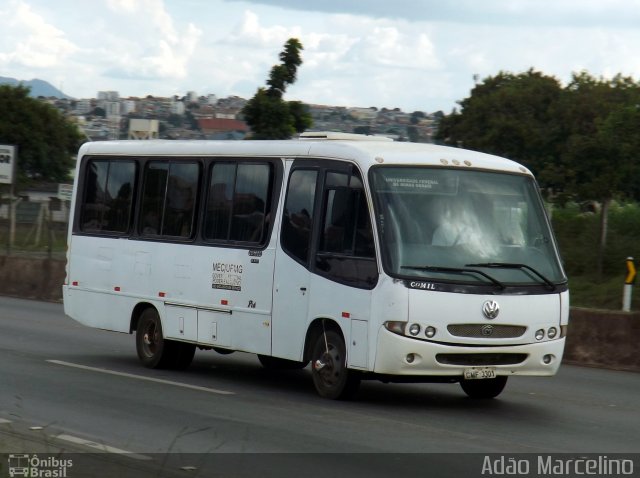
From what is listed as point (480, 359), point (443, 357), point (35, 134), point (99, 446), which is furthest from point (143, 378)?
point (35, 134)

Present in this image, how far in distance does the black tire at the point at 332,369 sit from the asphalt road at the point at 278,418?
0.16 meters

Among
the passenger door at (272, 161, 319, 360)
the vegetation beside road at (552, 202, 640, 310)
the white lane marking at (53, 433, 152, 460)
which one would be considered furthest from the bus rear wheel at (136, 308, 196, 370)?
the vegetation beside road at (552, 202, 640, 310)

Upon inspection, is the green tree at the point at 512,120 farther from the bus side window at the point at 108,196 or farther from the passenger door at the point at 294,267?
the passenger door at the point at 294,267

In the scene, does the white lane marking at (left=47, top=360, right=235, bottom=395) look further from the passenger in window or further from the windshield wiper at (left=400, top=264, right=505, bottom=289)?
the passenger in window

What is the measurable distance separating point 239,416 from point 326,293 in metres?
1.65

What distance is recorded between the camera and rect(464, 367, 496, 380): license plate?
36.4ft

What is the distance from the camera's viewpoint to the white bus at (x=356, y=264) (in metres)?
11.0

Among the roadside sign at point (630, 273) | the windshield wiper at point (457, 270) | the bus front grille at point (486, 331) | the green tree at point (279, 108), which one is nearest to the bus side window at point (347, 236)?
the windshield wiper at point (457, 270)

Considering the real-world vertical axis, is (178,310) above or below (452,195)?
below

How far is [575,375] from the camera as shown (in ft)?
50.3

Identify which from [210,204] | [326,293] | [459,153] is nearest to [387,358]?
[326,293]

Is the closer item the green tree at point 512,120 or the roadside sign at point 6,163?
the roadside sign at point 6,163

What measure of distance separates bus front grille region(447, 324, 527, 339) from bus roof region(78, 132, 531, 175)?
1638 mm

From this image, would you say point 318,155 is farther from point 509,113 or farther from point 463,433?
point 509,113
